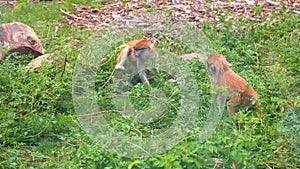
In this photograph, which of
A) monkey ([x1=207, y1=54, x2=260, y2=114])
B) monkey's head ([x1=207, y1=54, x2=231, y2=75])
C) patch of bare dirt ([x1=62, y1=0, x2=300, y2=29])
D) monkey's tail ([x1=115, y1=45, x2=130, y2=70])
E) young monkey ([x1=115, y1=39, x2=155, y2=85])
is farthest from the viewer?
patch of bare dirt ([x1=62, y1=0, x2=300, y2=29])

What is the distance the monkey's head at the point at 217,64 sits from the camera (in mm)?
5867

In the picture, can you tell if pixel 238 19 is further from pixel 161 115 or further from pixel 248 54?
pixel 161 115

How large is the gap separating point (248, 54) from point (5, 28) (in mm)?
3678

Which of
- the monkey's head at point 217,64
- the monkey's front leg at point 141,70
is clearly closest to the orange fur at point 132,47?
the monkey's front leg at point 141,70

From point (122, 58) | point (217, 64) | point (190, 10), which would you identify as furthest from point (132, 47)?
point (190, 10)

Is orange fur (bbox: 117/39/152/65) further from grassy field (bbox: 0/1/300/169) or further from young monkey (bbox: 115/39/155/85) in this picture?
grassy field (bbox: 0/1/300/169)

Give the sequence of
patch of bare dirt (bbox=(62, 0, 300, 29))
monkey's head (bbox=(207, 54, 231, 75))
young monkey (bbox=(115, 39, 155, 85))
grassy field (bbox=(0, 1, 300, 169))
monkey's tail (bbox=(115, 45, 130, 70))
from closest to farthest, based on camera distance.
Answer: grassy field (bbox=(0, 1, 300, 169)) < monkey's head (bbox=(207, 54, 231, 75)) < monkey's tail (bbox=(115, 45, 130, 70)) < young monkey (bbox=(115, 39, 155, 85)) < patch of bare dirt (bbox=(62, 0, 300, 29))

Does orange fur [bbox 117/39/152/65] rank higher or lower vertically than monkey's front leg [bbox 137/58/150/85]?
higher

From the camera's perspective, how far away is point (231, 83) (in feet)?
18.5

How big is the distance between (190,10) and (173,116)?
13.6ft

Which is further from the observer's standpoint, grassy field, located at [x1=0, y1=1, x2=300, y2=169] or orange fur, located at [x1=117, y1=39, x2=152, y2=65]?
orange fur, located at [x1=117, y1=39, x2=152, y2=65]

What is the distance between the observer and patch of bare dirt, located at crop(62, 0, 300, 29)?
8.81 meters

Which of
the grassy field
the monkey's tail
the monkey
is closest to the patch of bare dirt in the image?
the grassy field

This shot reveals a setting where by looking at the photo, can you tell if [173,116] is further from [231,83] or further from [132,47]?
[132,47]
